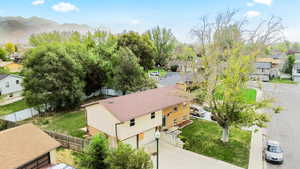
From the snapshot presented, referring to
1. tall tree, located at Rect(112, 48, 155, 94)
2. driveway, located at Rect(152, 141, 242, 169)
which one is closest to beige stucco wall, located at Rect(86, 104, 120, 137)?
driveway, located at Rect(152, 141, 242, 169)

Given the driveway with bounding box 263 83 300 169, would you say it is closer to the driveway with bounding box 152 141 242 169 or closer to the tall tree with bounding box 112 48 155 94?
the driveway with bounding box 152 141 242 169

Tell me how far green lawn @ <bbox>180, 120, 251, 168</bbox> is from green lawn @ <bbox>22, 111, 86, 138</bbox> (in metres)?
10.6

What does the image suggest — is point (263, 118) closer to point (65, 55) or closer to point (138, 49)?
point (65, 55)

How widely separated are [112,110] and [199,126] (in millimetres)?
10291

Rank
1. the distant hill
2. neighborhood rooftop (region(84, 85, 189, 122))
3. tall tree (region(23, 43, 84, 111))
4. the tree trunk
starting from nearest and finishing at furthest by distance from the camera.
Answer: neighborhood rooftop (region(84, 85, 189, 122)) < the tree trunk < tall tree (region(23, 43, 84, 111)) < the distant hill

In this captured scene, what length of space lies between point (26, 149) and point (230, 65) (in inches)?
593

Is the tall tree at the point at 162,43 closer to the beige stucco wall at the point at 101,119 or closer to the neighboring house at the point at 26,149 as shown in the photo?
the beige stucco wall at the point at 101,119

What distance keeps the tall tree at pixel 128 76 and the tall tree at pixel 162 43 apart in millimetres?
31968

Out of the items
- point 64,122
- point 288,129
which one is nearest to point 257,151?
point 288,129

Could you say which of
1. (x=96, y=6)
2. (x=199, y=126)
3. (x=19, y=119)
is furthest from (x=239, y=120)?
(x=96, y=6)

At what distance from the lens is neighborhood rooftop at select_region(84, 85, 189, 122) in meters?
15.1

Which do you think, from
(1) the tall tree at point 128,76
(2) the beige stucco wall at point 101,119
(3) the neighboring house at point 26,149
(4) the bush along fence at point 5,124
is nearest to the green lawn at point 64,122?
(4) the bush along fence at point 5,124

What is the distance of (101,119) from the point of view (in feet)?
51.8

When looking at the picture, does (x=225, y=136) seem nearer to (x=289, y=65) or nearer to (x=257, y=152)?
(x=257, y=152)
